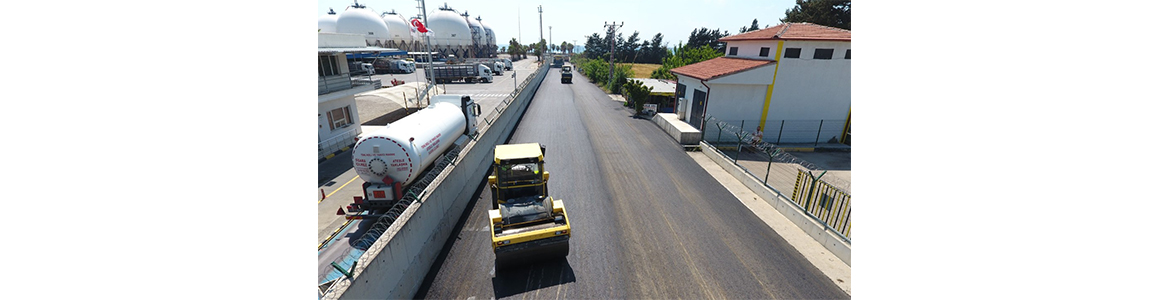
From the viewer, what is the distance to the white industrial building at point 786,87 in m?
20.7

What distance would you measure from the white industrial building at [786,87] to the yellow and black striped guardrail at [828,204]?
952 centimetres

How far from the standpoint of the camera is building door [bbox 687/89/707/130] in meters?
Result: 22.0

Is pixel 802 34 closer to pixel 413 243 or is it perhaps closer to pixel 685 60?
pixel 413 243

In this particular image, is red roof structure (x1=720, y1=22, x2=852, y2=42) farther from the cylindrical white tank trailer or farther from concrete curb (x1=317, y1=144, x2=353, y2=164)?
concrete curb (x1=317, y1=144, x2=353, y2=164)

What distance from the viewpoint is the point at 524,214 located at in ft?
28.2

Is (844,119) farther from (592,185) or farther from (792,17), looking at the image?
(792,17)

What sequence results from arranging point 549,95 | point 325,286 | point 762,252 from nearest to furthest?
point 325,286 → point 762,252 → point 549,95

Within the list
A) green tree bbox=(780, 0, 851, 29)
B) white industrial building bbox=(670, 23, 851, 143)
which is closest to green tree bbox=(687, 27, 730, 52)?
green tree bbox=(780, 0, 851, 29)

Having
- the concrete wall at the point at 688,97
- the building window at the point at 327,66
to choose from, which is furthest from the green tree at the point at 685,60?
the building window at the point at 327,66

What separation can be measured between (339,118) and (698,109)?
21.1m

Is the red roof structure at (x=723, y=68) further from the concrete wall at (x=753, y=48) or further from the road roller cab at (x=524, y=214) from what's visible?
the road roller cab at (x=524, y=214)

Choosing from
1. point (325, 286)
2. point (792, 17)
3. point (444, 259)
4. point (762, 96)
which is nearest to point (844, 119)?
point (762, 96)

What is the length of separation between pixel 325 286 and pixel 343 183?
9.81m

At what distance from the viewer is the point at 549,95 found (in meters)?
38.3
